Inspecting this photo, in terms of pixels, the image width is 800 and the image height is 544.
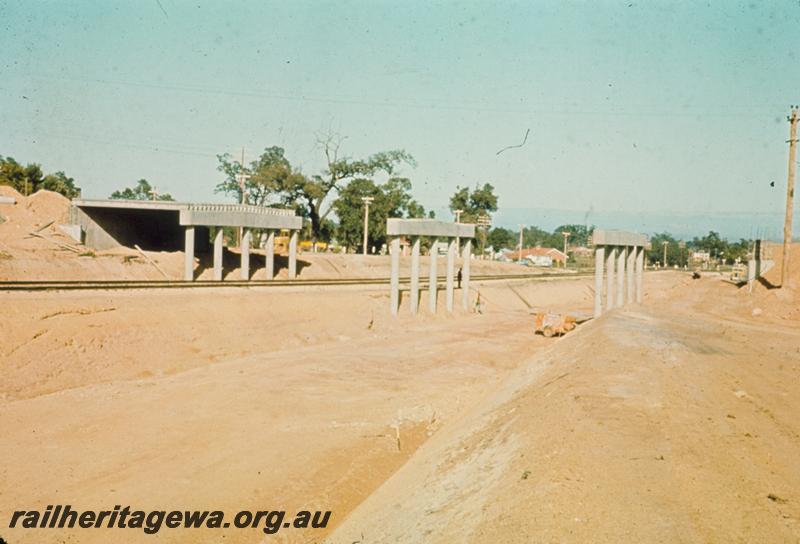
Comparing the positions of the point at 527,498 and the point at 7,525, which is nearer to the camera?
the point at 527,498

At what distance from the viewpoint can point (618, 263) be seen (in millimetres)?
34938

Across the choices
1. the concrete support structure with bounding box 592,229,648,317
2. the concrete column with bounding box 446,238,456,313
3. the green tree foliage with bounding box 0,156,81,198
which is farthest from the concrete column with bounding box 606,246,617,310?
the green tree foliage with bounding box 0,156,81,198

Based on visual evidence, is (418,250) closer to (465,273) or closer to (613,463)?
(465,273)

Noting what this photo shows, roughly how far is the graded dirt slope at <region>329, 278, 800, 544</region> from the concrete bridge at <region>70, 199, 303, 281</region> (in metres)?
22.4

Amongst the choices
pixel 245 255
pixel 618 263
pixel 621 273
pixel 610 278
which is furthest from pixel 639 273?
pixel 245 255

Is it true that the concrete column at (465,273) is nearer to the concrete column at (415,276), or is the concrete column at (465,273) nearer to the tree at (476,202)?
the concrete column at (415,276)

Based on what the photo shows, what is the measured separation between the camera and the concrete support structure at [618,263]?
30.7 metres

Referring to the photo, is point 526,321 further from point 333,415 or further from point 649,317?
point 333,415

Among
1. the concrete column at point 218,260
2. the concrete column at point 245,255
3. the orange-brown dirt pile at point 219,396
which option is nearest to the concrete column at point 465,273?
the orange-brown dirt pile at point 219,396

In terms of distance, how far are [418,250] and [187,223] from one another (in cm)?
1226

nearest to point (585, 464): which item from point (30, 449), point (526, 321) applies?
point (30, 449)

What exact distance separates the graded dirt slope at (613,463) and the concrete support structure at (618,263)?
15.5 metres

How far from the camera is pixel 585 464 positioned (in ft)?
24.2

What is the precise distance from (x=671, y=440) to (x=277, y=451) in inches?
261
